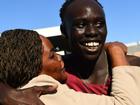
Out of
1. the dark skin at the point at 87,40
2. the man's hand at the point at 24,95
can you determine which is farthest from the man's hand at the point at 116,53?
the man's hand at the point at 24,95

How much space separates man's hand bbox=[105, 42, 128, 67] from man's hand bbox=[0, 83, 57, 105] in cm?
Result: 63

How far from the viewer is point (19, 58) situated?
218 cm

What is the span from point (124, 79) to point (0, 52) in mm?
657

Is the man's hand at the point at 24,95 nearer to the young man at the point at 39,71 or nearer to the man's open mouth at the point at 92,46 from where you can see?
the young man at the point at 39,71

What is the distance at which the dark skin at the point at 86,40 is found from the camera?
2.93 meters

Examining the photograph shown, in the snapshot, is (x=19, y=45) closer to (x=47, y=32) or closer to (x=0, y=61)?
(x=0, y=61)

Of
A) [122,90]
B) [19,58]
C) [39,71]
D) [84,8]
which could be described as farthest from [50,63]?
[84,8]

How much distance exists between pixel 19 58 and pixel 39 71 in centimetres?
14

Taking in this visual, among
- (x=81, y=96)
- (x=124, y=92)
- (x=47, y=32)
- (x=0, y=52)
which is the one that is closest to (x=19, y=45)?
(x=0, y=52)

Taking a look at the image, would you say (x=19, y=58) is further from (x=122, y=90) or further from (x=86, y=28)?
(x=86, y=28)

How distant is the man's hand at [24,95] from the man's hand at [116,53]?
63cm

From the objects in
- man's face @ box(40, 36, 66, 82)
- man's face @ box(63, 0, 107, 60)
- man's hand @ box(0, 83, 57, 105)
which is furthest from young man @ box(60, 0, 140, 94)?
man's hand @ box(0, 83, 57, 105)

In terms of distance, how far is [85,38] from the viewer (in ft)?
9.73

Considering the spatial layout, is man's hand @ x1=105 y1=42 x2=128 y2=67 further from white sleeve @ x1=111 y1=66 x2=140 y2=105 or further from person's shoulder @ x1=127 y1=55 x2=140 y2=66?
white sleeve @ x1=111 y1=66 x2=140 y2=105
